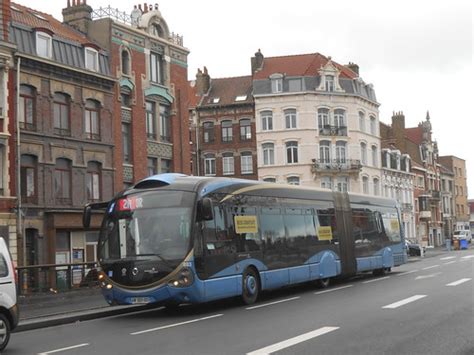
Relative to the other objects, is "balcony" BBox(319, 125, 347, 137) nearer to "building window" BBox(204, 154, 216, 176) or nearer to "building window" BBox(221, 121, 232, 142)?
"building window" BBox(221, 121, 232, 142)

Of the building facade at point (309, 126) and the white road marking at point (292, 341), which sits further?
the building facade at point (309, 126)

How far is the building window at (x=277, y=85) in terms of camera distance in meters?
61.5

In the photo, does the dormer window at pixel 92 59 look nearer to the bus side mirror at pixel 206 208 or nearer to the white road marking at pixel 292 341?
the bus side mirror at pixel 206 208

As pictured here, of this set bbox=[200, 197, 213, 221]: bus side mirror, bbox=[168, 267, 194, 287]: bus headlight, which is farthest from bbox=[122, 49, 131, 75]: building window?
bbox=[168, 267, 194, 287]: bus headlight

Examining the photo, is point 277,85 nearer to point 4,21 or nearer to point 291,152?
point 291,152

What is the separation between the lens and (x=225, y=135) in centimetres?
6228

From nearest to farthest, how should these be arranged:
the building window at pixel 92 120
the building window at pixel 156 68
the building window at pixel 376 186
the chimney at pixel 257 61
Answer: the building window at pixel 92 120, the building window at pixel 156 68, the chimney at pixel 257 61, the building window at pixel 376 186

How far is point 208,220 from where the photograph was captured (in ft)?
52.5

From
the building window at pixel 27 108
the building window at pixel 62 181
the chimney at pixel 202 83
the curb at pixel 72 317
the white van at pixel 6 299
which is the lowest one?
the curb at pixel 72 317

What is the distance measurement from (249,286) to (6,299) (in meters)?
7.45

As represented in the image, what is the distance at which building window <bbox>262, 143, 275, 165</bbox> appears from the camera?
202 feet

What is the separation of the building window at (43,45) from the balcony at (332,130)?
115ft

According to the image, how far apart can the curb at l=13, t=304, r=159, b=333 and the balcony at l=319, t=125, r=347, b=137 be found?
44.6 metres

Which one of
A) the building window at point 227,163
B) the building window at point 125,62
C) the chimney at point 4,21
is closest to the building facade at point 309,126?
the building window at point 227,163
